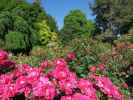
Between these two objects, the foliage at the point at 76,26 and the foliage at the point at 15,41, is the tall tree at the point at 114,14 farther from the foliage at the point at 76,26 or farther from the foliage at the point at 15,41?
the foliage at the point at 15,41

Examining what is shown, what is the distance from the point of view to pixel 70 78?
11.4 ft

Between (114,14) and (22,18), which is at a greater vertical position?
(114,14)

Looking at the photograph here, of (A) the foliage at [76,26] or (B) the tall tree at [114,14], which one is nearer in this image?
(B) the tall tree at [114,14]

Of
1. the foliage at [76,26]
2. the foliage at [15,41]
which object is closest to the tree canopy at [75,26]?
the foliage at [76,26]

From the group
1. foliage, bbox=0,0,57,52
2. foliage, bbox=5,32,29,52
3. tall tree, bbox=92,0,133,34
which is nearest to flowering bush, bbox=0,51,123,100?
foliage, bbox=0,0,57,52

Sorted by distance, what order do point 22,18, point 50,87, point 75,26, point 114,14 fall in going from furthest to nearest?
point 75,26 → point 114,14 → point 22,18 → point 50,87

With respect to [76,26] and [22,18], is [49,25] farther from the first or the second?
[22,18]

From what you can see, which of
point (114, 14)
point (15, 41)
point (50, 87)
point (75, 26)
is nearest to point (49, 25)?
point (75, 26)

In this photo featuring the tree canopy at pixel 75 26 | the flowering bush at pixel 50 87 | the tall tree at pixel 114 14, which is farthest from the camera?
the tree canopy at pixel 75 26

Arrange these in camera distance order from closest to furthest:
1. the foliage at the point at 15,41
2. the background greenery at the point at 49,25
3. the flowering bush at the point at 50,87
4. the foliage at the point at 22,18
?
the flowering bush at the point at 50,87 → the foliage at the point at 15,41 → the background greenery at the point at 49,25 → the foliage at the point at 22,18

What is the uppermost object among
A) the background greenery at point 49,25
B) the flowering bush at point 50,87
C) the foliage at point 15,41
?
the background greenery at point 49,25

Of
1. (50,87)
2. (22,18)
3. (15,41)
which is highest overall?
(22,18)

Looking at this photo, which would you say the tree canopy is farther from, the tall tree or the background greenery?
the tall tree

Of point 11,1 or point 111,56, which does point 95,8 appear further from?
point 111,56
